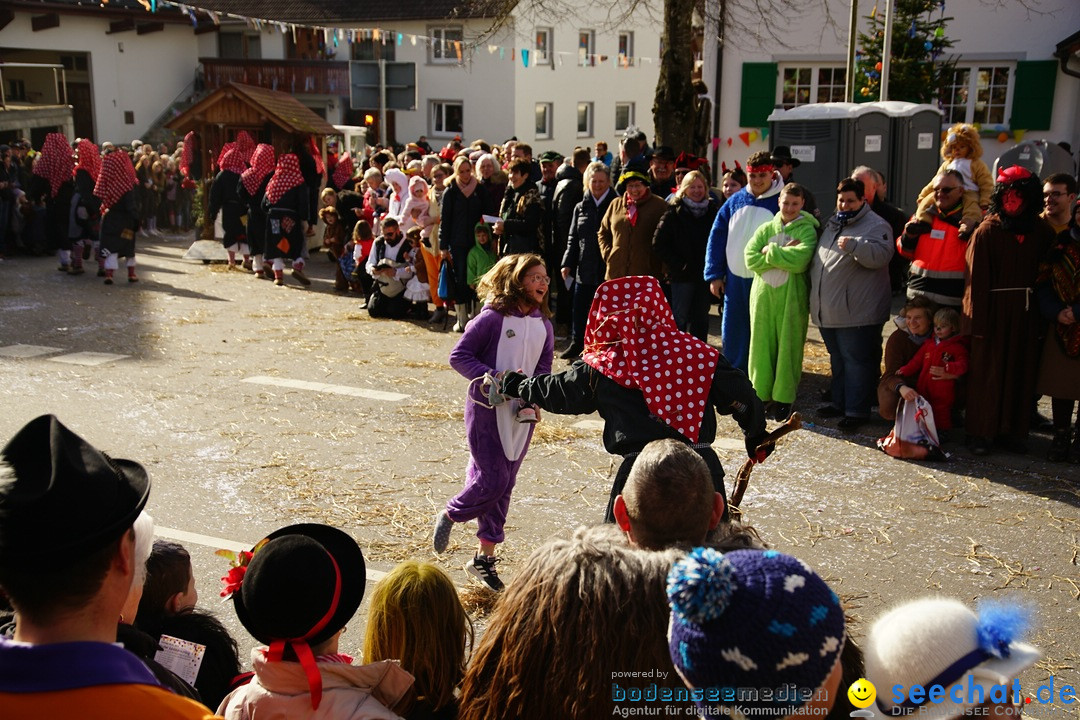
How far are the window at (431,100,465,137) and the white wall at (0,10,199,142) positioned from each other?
392 inches

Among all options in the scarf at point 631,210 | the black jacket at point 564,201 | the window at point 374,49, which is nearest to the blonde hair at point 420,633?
the scarf at point 631,210

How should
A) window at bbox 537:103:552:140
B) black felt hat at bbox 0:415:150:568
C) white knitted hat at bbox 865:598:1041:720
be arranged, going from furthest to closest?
window at bbox 537:103:552:140
white knitted hat at bbox 865:598:1041:720
black felt hat at bbox 0:415:150:568

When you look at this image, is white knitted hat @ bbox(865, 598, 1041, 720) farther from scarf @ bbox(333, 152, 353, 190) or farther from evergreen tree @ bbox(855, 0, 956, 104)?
scarf @ bbox(333, 152, 353, 190)

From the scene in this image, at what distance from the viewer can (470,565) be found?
549cm

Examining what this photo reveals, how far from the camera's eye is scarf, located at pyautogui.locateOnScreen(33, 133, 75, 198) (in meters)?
17.1

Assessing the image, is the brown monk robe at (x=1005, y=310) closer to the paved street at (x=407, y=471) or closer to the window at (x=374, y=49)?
the paved street at (x=407, y=471)

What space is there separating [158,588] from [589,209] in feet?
25.9

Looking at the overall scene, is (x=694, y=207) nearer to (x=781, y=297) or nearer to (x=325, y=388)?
(x=781, y=297)

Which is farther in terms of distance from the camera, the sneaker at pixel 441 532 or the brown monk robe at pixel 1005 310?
the brown monk robe at pixel 1005 310

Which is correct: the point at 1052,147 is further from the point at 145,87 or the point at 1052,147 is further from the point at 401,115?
the point at 145,87

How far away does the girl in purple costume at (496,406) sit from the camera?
532 cm

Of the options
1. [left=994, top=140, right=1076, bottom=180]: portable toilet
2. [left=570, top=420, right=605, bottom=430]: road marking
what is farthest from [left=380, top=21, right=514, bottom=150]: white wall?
[left=570, top=420, right=605, bottom=430]: road marking

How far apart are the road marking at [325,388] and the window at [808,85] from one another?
13.4 m

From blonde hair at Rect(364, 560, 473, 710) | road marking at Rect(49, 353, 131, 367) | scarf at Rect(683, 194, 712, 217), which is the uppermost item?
scarf at Rect(683, 194, 712, 217)
